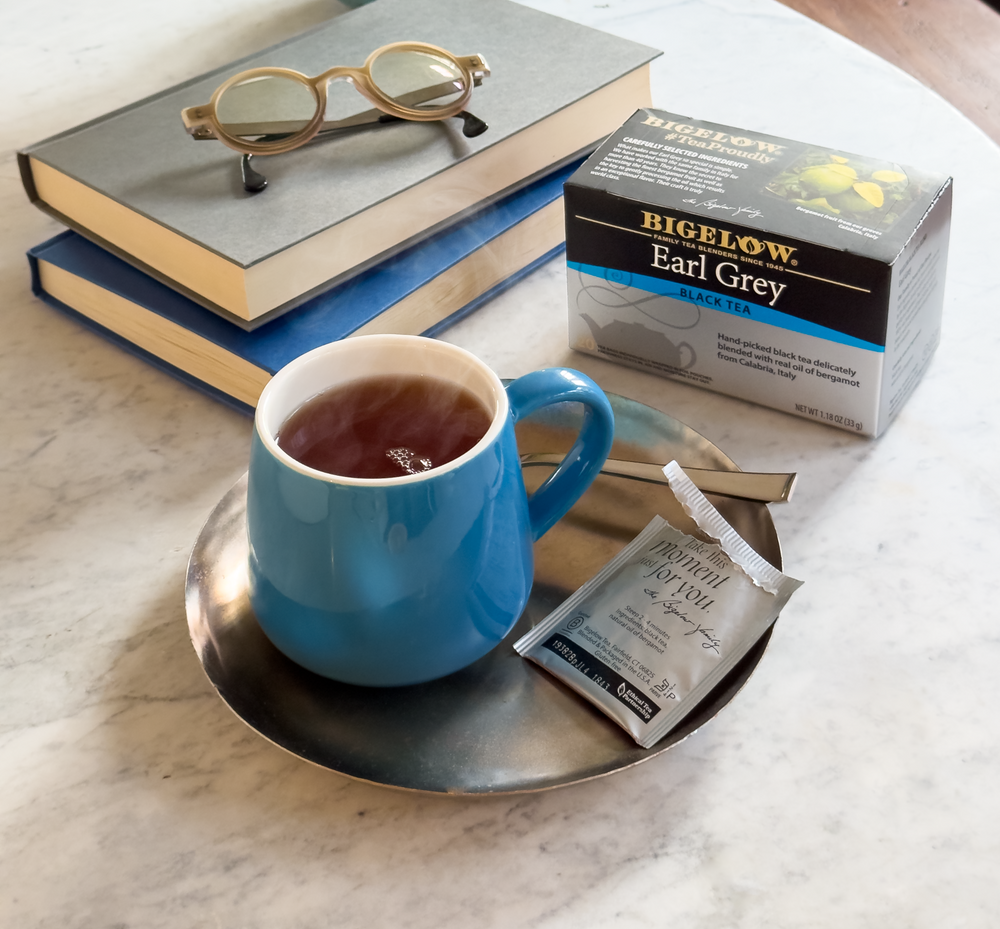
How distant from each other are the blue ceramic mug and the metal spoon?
0.10 m

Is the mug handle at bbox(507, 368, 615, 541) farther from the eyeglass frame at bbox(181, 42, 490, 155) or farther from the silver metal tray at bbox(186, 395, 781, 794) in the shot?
the eyeglass frame at bbox(181, 42, 490, 155)

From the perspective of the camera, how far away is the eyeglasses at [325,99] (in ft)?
2.46

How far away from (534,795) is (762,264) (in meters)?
0.33

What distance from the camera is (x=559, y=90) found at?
31.9 inches

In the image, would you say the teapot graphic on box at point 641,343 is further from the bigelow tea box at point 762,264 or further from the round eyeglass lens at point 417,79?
the round eyeglass lens at point 417,79

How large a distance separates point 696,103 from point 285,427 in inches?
25.8

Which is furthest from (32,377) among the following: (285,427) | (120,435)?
(285,427)

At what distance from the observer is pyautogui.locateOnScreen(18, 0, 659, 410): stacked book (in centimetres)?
→ 68

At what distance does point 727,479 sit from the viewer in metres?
0.60

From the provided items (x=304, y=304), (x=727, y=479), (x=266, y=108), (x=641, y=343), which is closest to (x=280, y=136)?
(x=266, y=108)

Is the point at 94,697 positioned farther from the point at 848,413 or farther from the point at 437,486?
the point at 848,413

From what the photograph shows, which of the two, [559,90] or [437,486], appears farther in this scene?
[559,90]

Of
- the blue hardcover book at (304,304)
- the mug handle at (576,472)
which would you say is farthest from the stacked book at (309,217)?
the mug handle at (576,472)

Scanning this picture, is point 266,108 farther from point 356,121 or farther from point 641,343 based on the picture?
point 641,343
